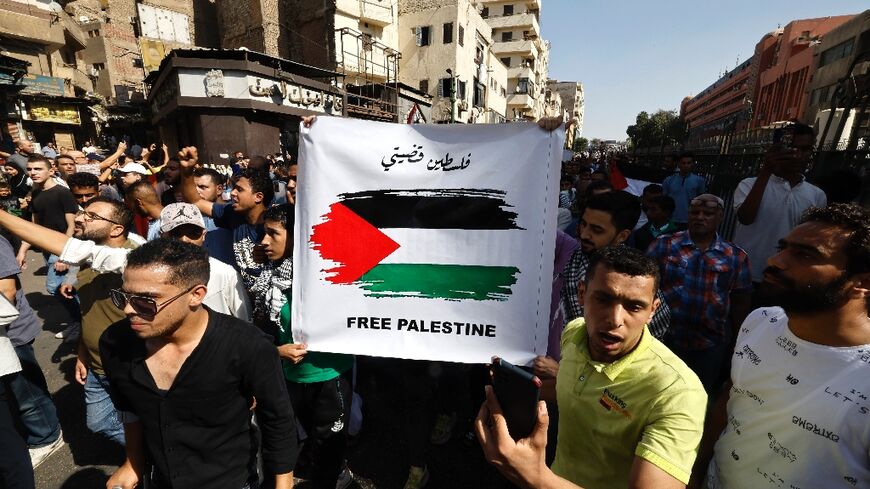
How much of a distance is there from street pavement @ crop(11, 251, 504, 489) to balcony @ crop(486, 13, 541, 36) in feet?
166

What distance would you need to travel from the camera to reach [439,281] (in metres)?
2.30

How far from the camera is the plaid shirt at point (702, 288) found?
9.09 ft

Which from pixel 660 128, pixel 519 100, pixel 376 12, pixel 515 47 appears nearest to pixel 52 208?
pixel 376 12

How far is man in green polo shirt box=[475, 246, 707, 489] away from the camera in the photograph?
1285 millimetres

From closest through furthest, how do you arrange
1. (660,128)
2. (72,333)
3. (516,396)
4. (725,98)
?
(516,396), (72,333), (660,128), (725,98)

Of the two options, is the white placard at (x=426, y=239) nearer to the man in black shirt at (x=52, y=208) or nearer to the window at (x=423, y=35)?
the man in black shirt at (x=52, y=208)

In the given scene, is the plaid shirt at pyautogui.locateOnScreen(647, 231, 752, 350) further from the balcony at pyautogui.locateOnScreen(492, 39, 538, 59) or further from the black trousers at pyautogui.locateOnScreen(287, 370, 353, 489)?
the balcony at pyautogui.locateOnScreen(492, 39, 538, 59)

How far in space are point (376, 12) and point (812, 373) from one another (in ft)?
109

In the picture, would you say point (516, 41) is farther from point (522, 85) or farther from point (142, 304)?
point (142, 304)

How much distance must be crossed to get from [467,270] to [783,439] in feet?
4.81

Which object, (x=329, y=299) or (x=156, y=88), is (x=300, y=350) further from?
(x=156, y=88)

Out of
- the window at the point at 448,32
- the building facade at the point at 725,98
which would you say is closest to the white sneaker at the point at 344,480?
the window at the point at 448,32

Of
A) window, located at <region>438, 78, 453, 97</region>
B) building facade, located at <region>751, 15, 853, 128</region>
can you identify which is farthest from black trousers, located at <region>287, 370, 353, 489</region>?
building facade, located at <region>751, 15, 853, 128</region>

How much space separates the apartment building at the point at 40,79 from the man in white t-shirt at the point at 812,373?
2772 centimetres
